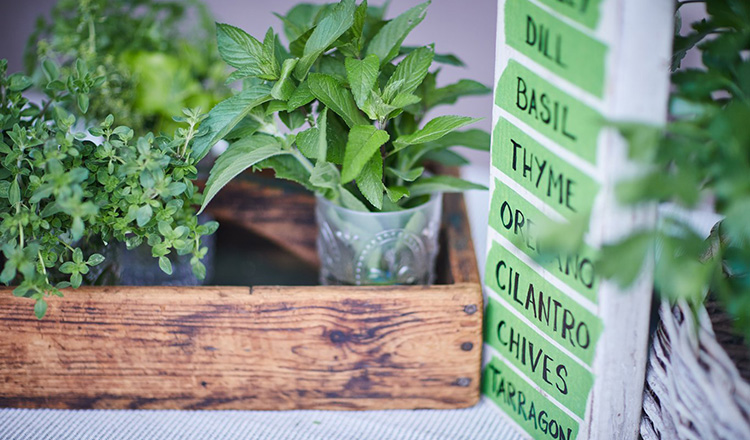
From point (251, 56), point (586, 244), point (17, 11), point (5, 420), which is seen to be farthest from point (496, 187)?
point (17, 11)

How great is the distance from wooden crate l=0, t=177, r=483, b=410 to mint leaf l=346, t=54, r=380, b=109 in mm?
174

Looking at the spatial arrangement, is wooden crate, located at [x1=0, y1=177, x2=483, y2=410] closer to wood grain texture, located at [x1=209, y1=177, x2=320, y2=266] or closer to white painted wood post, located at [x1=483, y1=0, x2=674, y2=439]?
white painted wood post, located at [x1=483, y1=0, x2=674, y2=439]

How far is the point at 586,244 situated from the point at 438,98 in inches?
9.4

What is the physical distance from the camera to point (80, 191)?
0.44m

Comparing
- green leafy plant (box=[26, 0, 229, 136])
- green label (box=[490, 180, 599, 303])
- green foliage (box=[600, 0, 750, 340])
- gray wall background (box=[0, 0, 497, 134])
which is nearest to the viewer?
green foliage (box=[600, 0, 750, 340])

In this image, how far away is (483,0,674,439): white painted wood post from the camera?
369 millimetres

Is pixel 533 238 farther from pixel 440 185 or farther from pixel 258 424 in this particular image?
pixel 258 424

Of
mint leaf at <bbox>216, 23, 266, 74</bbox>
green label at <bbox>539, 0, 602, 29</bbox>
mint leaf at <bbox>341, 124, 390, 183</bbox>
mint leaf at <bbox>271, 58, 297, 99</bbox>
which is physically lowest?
mint leaf at <bbox>341, 124, 390, 183</bbox>

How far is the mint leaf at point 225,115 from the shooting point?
50 centimetres

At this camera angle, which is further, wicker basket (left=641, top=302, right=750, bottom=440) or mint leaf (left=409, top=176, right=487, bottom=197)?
mint leaf (left=409, top=176, right=487, bottom=197)

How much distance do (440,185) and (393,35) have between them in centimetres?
15

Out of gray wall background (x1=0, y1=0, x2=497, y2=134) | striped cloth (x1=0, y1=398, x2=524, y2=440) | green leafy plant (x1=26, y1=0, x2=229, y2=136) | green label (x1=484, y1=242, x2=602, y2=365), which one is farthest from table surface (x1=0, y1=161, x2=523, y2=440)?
gray wall background (x1=0, y1=0, x2=497, y2=134)

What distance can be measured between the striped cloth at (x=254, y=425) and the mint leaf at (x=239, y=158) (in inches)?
8.4

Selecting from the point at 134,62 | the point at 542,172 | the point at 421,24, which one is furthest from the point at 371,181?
the point at 421,24
